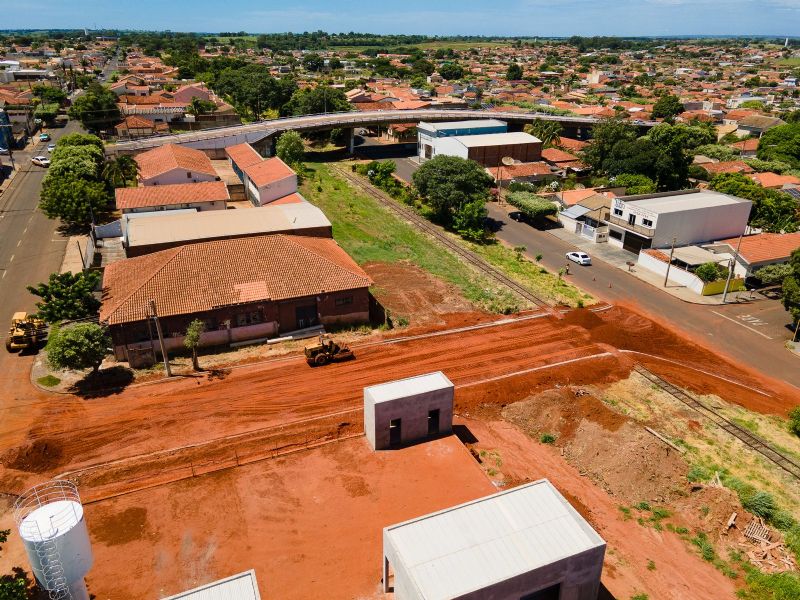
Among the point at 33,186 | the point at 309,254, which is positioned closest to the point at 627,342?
the point at 309,254

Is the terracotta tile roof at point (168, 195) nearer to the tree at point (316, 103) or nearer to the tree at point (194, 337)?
the tree at point (194, 337)

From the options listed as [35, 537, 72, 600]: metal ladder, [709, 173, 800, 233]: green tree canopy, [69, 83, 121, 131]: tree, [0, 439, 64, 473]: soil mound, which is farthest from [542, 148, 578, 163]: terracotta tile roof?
[35, 537, 72, 600]: metal ladder

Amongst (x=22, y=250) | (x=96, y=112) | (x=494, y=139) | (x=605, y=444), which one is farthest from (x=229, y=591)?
(x=96, y=112)

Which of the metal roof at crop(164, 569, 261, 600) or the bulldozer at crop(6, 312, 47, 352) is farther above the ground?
the metal roof at crop(164, 569, 261, 600)

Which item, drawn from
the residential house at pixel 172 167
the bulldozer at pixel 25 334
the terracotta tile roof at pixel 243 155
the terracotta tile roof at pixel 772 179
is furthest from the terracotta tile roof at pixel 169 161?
the terracotta tile roof at pixel 772 179

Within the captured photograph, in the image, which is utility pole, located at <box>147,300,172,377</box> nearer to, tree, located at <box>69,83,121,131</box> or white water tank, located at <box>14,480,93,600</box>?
white water tank, located at <box>14,480,93,600</box>

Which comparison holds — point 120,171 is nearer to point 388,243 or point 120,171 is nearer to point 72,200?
point 72,200

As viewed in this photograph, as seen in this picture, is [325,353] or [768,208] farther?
[768,208]
